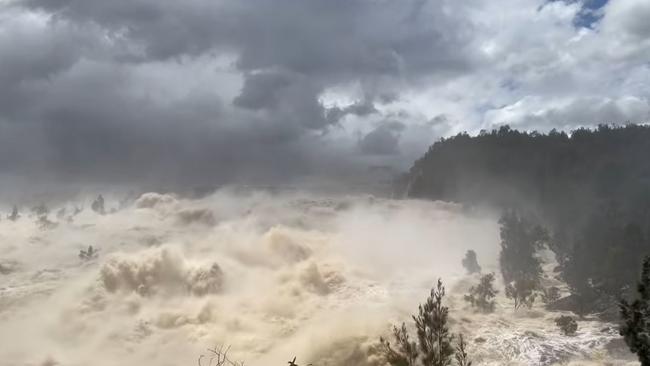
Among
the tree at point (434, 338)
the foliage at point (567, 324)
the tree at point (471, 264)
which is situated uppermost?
the tree at point (471, 264)

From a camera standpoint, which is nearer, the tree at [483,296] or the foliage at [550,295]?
the tree at [483,296]

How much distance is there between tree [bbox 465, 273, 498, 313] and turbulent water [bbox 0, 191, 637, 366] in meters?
2.52

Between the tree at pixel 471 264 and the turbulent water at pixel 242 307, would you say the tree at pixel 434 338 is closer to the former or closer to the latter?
the turbulent water at pixel 242 307

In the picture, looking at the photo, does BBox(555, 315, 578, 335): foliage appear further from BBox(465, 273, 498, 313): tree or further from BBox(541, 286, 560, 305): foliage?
BBox(465, 273, 498, 313): tree

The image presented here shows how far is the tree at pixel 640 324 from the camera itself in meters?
40.7

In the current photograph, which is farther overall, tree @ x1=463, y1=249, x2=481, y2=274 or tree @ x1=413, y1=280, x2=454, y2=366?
tree @ x1=463, y1=249, x2=481, y2=274

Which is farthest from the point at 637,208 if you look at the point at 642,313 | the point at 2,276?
the point at 2,276

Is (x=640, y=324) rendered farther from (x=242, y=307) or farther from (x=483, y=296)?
(x=242, y=307)

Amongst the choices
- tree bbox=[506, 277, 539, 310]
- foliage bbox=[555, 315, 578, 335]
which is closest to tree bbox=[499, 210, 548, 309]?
tree bbox=[506, 277, 539, 310]

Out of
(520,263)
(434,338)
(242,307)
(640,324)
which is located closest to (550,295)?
(520,263)

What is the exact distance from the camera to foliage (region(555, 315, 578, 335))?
4023 inches

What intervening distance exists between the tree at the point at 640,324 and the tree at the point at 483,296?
76926 millimetres

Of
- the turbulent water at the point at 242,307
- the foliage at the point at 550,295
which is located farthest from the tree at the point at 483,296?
the foliage at the point at 550,295

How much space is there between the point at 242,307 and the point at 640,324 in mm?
97498
